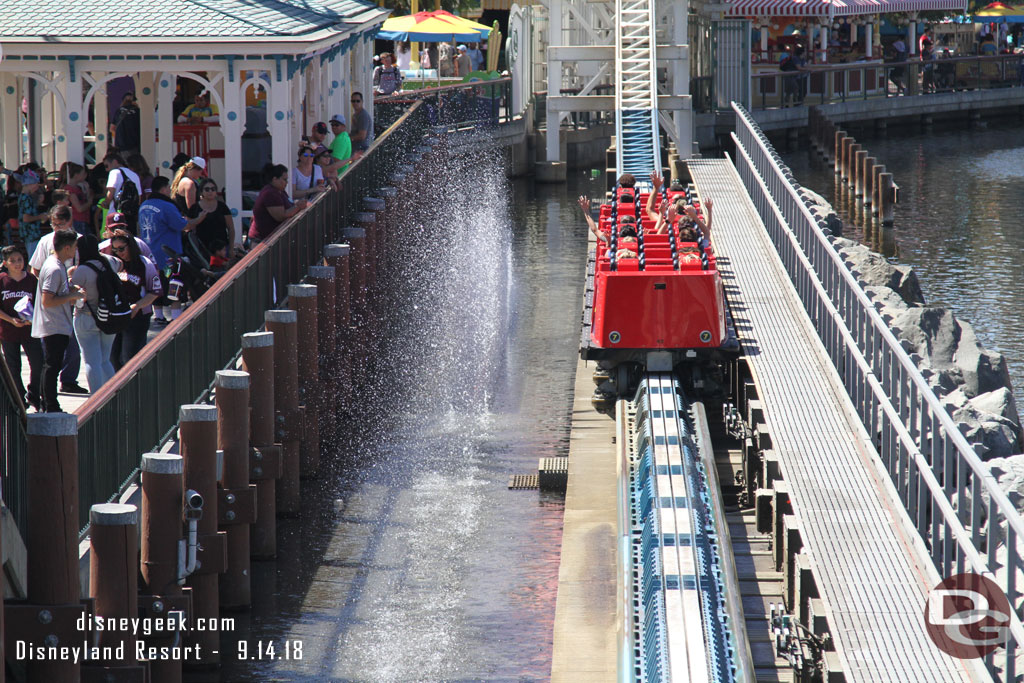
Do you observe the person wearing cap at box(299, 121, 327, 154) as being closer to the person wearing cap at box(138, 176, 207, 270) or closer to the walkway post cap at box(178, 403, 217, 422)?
the person wearing cap at box(138, 176, 207, 270)

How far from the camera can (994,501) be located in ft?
25.3

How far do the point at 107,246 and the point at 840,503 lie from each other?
655 centimetres

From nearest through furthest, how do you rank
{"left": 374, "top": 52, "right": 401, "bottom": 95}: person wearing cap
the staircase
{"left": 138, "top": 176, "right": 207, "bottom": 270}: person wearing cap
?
{"left": 138, "top": 176, "right": 207, "bottom": 270}: person wearing cap → the staircase → {"left": 374, "top": 52, "right": 401, "bottom": 95}: person wearing cap

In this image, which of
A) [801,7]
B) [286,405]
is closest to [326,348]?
[286,405]

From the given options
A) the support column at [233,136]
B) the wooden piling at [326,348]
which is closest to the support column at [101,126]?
the support column at [233,136]

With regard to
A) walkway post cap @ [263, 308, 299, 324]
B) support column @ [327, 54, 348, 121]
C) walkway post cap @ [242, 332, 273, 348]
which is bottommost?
walkway post cap @ [242, 332, 273, 348]

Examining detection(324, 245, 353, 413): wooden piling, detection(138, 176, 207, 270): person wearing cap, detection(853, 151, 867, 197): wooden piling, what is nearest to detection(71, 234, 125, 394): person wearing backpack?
detection(138, 176, 207, 270): person wearing cap

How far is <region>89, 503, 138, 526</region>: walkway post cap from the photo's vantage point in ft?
27.3

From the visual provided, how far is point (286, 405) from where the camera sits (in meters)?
13.9

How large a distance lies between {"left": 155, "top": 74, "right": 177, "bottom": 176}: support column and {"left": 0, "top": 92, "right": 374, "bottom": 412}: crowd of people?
0.38m

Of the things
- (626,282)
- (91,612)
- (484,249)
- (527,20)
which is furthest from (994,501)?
(527,20)

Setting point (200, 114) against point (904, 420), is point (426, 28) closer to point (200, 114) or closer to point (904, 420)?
point (200, 114)

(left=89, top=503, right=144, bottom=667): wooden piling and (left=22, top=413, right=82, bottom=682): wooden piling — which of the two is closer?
(left=22, top=413, right=82, bottom=682): wooden piling

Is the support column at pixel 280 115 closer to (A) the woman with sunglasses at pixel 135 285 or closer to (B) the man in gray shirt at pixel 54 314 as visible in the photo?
(A) the woman with sunglasses at pixel 135 285
